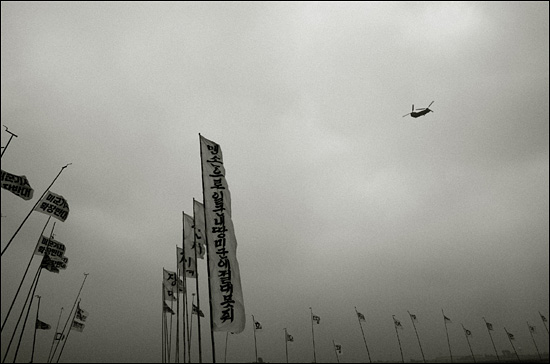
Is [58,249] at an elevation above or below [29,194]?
below

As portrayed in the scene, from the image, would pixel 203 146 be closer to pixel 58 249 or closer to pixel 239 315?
pixel 239 315

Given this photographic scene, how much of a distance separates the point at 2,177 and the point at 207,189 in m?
10.3

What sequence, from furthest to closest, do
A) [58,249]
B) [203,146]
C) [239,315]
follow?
1. [58,249]
2. [203,146]
3. [239,315]

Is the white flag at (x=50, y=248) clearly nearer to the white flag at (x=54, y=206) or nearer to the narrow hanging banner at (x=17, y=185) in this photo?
the white flag at (x=54, y=206)

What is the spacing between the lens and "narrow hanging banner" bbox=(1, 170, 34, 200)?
1574 cm

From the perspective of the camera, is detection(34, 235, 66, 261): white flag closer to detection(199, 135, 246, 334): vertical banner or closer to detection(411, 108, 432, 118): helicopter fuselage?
detection(199, 135, 246, 334): vertical banner

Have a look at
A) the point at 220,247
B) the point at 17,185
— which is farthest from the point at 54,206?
the point at 220,247

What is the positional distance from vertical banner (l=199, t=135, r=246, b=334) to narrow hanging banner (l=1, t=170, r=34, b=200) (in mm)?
9008

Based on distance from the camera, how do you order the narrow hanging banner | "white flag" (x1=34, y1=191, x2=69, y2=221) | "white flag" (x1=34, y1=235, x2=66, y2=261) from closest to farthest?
the narrow hanging banner < "white flag" (x1=34, y1=191, x2=69, y2=221) < "white flag" (x1=34, y1=235, x2=66, y2=261)

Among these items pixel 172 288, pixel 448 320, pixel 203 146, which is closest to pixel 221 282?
pixel 203 146

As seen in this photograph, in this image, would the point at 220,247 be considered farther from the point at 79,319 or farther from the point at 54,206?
the point at 79,319

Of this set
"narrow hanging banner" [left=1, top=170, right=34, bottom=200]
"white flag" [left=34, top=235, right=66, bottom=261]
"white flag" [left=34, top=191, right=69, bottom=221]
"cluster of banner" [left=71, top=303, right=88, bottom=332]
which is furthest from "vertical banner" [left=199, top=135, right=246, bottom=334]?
"cluster of banner" [left=71, top=303, right=88, bottom=332]

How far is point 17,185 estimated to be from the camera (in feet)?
52.2

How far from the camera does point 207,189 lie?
1599 centimetres
